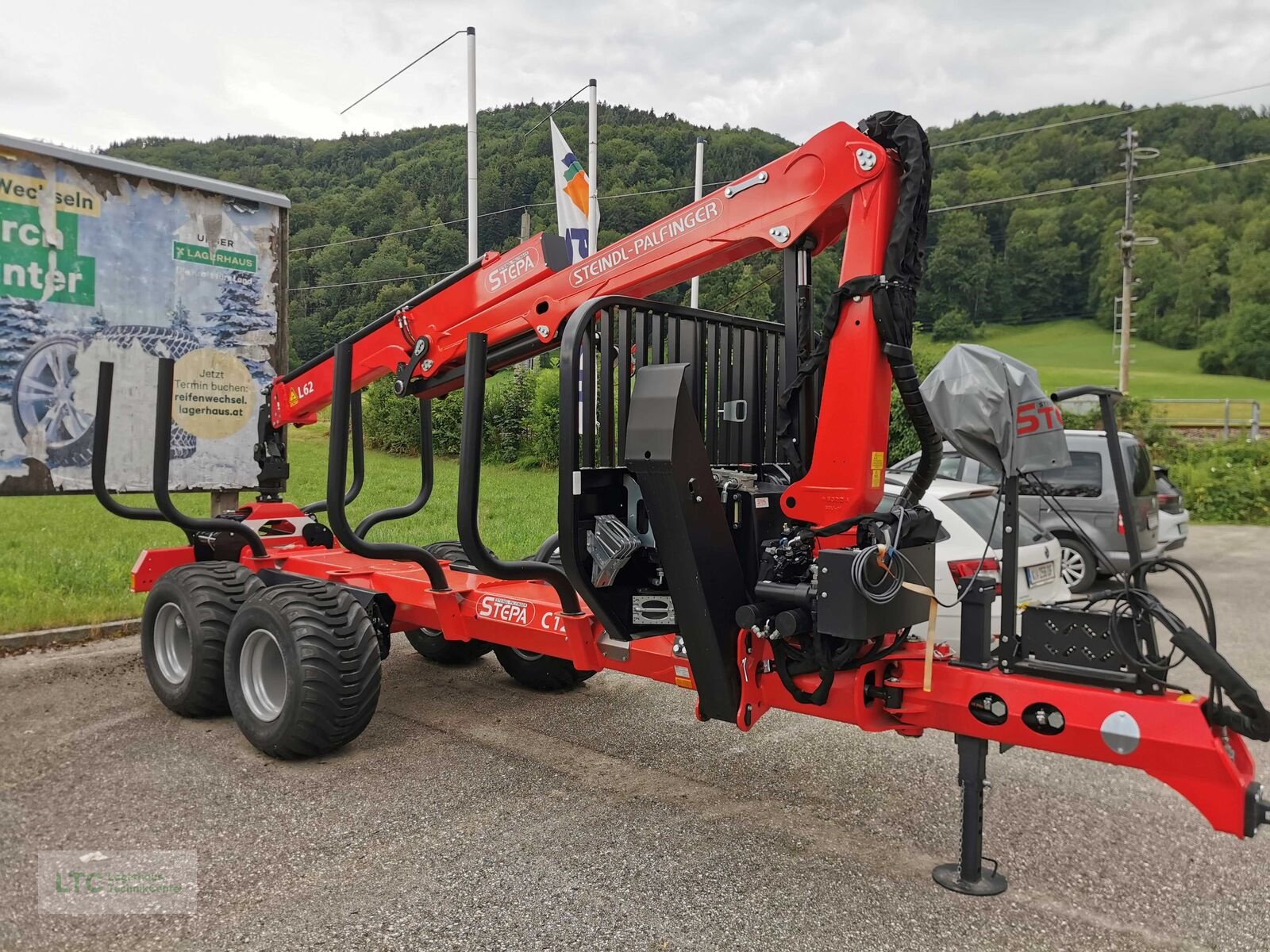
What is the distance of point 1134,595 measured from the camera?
3.22 m

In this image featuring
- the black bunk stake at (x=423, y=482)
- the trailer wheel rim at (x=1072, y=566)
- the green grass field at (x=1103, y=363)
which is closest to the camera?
the black bunk stake at (x=423, y=482)

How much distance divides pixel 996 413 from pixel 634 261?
1894 millimetres

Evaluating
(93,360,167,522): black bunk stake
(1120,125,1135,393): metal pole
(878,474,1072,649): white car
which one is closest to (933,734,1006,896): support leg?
(878,474,1072,649): white car

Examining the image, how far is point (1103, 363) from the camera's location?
207ft

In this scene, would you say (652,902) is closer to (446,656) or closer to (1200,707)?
(1200,707)

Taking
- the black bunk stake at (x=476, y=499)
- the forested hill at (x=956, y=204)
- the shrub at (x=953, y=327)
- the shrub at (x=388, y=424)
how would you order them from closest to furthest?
the black bunk stake at (x=476, y=499), the shrub at (x=388, y=424), the forested hill at (x=956, y=204), the shrub at (x=953, y=327)

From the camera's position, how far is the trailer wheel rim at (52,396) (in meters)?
7.50

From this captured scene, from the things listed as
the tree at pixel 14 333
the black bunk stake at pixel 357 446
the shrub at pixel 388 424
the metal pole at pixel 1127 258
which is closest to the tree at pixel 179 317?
the tree at pixel 14 333

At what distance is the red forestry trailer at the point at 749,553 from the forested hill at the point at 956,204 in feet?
69.9

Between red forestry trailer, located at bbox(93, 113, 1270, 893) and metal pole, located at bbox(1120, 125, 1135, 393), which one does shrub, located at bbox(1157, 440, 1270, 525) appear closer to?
metal pole, located at bbox(1120, 125, 1135, 393)

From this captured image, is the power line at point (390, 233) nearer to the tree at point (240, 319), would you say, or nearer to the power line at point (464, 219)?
the power line at point (464, 219)

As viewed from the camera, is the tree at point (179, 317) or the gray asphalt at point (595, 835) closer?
the gray asphalt at point (595, 835)

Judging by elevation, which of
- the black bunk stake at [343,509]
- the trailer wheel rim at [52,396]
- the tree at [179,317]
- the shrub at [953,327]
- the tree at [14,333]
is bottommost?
the black bunk stake at [343,509]

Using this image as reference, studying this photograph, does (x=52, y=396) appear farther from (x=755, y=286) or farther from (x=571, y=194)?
(x=571, y=194)
